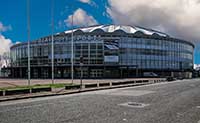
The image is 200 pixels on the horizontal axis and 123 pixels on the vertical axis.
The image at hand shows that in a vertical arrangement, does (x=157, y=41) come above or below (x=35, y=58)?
above

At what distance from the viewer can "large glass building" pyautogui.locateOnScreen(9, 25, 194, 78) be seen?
84.5 m

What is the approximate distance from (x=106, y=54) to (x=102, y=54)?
4.25 ft

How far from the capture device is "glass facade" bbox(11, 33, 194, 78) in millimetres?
84438

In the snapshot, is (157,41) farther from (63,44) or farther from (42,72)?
(42,72)

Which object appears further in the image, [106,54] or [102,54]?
[102,54]

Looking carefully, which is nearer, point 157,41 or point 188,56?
point 157,41

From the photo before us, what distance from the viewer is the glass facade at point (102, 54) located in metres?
84.4

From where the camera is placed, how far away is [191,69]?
114 meters

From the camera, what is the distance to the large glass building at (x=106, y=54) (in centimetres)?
8450

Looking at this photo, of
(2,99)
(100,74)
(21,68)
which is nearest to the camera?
(2,99)

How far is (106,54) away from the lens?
83.7m

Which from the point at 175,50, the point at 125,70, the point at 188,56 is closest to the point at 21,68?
the point at 125,70

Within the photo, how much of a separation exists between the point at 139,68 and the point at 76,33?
82.1 feet

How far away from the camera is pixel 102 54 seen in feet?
275
